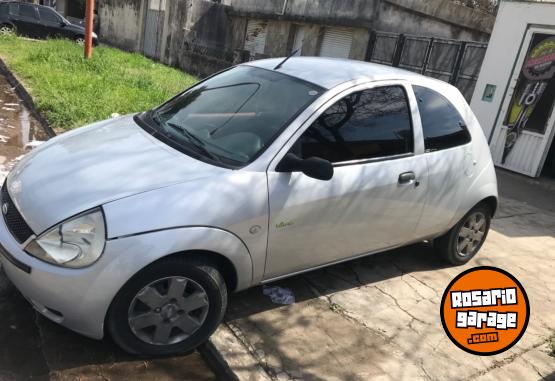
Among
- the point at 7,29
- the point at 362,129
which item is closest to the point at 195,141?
the point at 362,129

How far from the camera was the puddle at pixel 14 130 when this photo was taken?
5.95 m

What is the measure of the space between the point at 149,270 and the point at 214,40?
1922 cm

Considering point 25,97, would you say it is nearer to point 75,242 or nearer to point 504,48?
point 75,242

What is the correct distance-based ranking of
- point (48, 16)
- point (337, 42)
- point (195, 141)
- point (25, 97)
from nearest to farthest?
point (195, 141), point (25, 97), point (337, 42), point (48, 16)

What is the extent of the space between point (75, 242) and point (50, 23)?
747 inches

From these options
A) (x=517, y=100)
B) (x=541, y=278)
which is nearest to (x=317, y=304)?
(x=541, y=278)

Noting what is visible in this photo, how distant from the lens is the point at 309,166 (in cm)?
298

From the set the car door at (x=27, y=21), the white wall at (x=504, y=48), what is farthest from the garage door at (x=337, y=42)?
the car door at (x=27, y=21)

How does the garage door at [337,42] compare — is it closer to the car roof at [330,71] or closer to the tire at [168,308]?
the car roof at [330,71]

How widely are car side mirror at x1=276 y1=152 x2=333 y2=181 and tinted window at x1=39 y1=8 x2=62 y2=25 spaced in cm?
1888

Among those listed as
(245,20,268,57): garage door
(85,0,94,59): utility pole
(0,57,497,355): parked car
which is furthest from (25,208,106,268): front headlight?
(245,20,268,57): garage door

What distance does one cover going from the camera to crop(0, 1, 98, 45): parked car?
17.9 m

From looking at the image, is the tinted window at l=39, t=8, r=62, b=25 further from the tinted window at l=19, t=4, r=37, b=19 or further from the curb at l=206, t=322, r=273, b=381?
the curb at l=206, t=322, r=273, b=381

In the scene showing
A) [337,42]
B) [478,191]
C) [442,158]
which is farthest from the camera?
[337,42]
